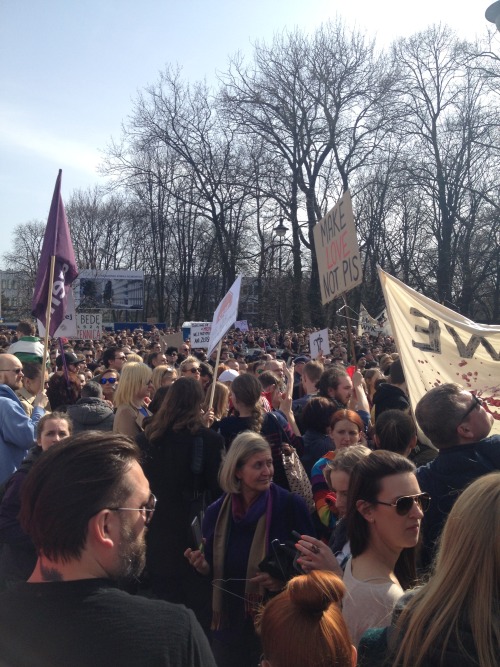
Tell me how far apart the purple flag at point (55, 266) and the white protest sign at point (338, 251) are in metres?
2.80

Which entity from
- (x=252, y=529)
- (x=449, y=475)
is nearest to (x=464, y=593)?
(x=449, y=475)

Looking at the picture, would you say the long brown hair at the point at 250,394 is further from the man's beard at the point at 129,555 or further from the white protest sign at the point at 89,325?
the white protest sign at the point at 89,325

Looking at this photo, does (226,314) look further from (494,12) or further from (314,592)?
(314,592)

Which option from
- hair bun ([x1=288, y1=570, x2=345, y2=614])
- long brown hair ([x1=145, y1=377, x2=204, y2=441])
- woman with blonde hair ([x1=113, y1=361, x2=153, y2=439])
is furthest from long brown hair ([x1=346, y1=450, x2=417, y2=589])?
woman with blonde hair ([x1=113, y1=361, x2=153, y2=439])

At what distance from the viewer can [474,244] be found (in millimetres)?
33000

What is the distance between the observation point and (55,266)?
22.7 feet

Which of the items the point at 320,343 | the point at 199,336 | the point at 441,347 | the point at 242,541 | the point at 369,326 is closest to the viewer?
the point at 242,541

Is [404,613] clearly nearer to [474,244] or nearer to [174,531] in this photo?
[174,531]

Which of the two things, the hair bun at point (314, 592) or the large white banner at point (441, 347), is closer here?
the hair bun at point (314, 592)

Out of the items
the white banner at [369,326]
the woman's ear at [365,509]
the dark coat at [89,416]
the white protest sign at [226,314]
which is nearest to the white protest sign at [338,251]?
the white protest sign at [226,314]

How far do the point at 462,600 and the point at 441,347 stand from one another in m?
3.33

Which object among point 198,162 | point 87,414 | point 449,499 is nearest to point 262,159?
point 198,162

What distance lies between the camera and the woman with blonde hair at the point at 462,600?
1520mm

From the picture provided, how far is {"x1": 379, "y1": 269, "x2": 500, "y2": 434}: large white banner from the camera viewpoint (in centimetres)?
450
